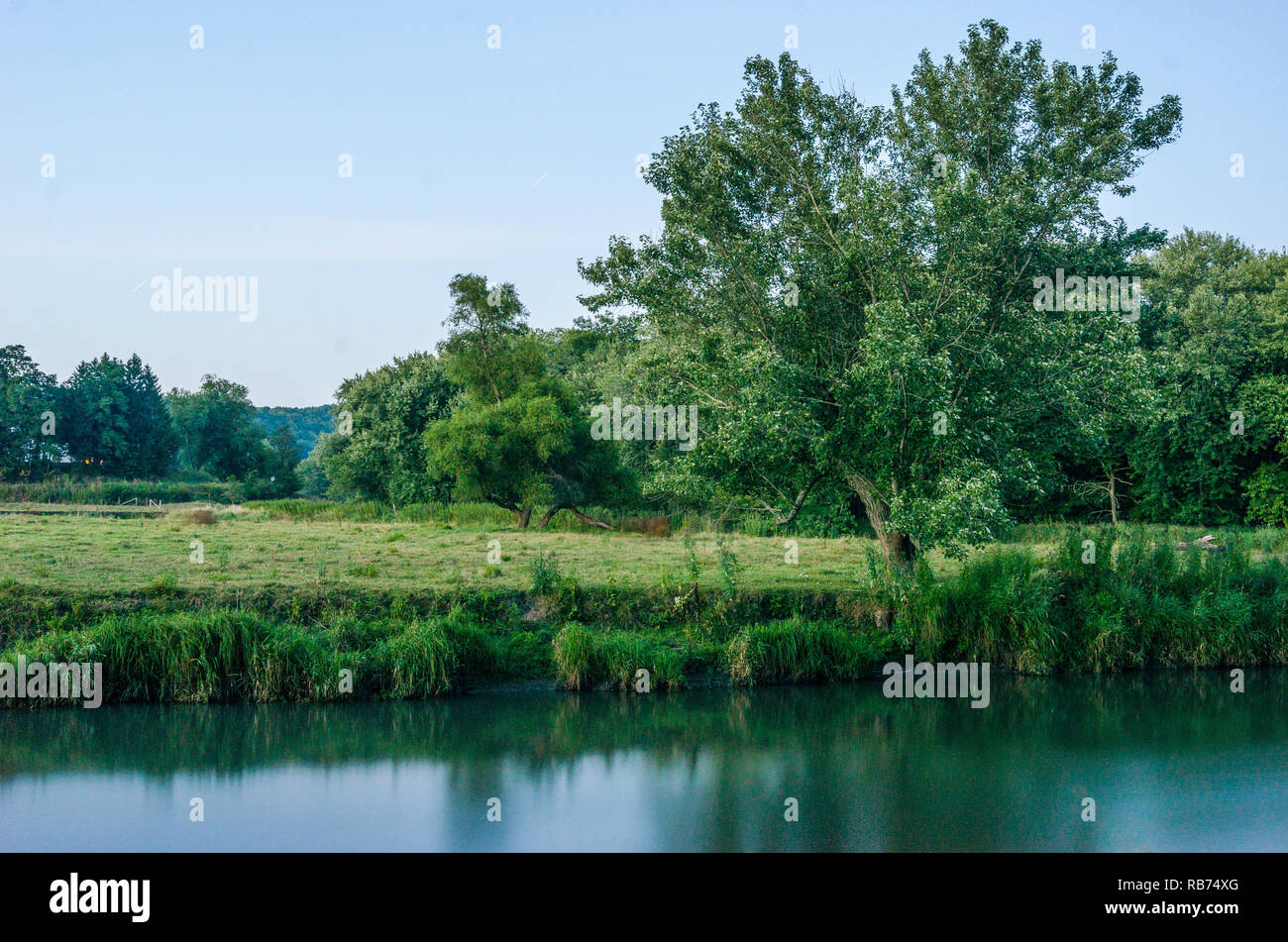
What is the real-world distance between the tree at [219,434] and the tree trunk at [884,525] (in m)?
70.4

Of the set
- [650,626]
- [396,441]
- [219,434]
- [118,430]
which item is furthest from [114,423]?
[650,626]

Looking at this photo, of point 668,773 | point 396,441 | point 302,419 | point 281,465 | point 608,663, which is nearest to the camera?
point 668,773

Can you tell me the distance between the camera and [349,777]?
14.6 m

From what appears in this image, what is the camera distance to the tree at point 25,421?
68.4 m

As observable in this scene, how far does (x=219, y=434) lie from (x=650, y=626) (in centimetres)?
7762

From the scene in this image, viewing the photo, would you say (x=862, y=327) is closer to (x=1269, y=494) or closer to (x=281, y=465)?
(x=1269, y=494)

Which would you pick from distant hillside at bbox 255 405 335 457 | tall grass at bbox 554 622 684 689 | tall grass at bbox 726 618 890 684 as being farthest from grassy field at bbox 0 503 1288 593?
distant hillside at bbox 255 405 335 457

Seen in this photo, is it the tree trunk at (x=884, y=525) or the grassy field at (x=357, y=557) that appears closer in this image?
the grassy field at (x=357, y=557)

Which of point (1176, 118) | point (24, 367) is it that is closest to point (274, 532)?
point (1176, 118)

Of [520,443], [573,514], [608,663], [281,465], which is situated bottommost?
[608,663]

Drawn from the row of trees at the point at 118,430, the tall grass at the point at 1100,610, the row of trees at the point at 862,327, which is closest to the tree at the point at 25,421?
the row of trees at the point at 118,430

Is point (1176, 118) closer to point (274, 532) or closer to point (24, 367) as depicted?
point (274, 532)

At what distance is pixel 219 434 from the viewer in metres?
89.1

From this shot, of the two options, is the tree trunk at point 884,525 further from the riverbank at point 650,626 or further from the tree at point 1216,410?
the tree at point 1216,410
